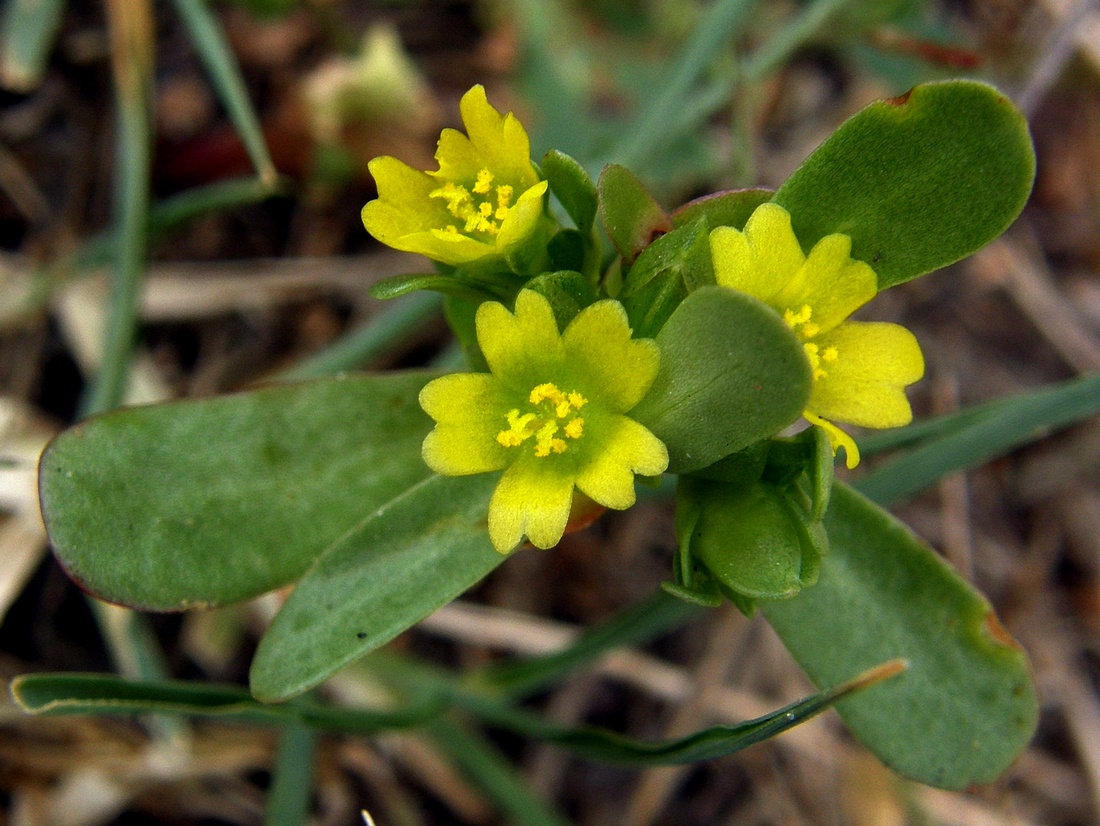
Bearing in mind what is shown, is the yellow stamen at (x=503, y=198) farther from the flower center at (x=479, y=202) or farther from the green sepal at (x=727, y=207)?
the green sepal at (x=727, y=207)

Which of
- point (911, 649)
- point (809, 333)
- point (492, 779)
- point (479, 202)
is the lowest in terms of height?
point (492, 779)

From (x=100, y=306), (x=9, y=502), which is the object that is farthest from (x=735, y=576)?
(x=100, y=306)

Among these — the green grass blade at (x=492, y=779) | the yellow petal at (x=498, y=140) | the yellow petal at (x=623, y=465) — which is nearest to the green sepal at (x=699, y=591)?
the yellow petal at (x=623, y=465)

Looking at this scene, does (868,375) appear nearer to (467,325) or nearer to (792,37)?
(467,325)

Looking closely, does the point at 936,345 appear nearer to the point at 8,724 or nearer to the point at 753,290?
the point at 753,290

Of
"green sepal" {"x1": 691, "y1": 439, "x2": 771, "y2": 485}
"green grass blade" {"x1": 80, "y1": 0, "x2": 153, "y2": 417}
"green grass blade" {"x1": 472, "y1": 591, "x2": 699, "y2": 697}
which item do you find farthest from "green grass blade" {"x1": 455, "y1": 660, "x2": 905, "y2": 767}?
"green grass blade" {"x1": 80, "y1": 0, "x2": 153, "y2": 417}

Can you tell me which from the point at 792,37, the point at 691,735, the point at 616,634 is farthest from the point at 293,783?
the point at 792,37
